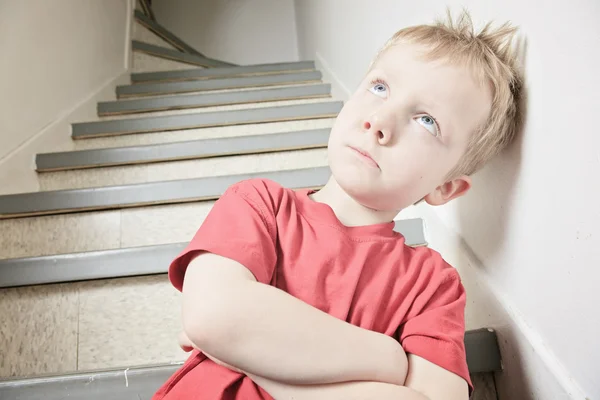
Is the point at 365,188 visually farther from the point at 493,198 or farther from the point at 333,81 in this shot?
the point at 333,81

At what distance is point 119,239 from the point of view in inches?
50.5

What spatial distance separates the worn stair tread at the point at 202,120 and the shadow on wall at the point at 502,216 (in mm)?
1150

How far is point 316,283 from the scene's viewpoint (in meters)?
0.64

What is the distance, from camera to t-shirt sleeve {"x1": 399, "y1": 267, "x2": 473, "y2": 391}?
61 centimetres

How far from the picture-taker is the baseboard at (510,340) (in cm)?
65

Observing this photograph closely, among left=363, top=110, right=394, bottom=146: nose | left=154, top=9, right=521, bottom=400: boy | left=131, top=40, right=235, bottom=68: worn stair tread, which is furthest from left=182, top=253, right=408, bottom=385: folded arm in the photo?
left=131, top=40, right=235, bottom=68: worn stair tread

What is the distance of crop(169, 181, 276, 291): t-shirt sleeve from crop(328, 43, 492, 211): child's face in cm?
12

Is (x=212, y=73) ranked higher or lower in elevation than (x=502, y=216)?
higher

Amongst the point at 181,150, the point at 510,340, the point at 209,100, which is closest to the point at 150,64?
the point at 209,100

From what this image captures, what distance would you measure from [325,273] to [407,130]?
227 millimetres

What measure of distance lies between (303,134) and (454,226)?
79cm

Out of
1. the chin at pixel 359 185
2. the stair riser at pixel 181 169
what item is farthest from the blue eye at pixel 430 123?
the stair riser at pixel 181 169

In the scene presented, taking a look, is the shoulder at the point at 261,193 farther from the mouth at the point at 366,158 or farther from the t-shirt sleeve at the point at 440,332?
the t-shirt sleeve at the point at 440,332

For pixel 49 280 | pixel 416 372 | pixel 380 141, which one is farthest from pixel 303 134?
pixel 416 372
